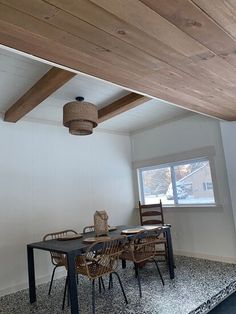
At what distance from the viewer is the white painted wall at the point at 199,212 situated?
403cm

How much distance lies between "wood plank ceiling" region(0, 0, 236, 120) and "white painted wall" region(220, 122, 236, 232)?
1.90 meters

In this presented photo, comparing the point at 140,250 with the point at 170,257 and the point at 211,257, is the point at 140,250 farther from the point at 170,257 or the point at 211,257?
the point at 211,257

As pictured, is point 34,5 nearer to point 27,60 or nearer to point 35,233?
point 27,60

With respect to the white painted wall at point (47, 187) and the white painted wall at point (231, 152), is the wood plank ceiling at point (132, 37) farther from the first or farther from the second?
the white painted wall at point (47, 187)

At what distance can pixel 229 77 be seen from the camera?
2.21m

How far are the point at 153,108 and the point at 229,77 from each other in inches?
84.5

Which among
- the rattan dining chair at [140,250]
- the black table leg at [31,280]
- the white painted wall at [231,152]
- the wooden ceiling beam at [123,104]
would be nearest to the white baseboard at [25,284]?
the black table leg at [31,280]

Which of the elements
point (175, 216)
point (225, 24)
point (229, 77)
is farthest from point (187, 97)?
point (175, 216)

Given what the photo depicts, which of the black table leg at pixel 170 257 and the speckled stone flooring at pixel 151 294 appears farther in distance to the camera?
the black table leg at pixel 170 257

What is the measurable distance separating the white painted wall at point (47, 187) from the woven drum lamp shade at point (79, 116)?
113 centimetres

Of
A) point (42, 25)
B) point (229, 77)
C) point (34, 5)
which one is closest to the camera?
point (34, 5)

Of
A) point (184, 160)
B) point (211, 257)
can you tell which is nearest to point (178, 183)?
point (184, 160)

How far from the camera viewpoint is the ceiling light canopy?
3.04m

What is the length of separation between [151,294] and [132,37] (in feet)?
9.16
